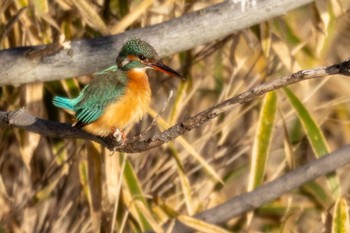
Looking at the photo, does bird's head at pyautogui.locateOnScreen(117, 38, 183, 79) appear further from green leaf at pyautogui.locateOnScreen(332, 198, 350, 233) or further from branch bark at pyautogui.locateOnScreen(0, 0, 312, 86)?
green leaf at pyautogui.locateOnScreen(332, 198, 350, 233)

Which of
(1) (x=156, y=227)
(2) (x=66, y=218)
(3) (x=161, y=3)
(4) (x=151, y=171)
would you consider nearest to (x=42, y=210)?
(2) (x=66, y=218)

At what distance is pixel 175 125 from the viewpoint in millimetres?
1971

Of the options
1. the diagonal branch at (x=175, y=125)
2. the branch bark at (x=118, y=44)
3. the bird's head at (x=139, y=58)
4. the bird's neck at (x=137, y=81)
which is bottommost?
the diagonal branch at (x=175, y=125)

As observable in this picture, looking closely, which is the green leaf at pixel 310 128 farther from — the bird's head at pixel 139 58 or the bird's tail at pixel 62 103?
the bird's tail at pixel 62 103

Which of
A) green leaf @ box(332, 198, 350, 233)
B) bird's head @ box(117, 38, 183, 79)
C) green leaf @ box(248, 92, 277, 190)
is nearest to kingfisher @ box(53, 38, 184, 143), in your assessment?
bird's head @ box(117, 38, 183, 79)

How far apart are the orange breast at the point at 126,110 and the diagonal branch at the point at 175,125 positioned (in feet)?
0.38

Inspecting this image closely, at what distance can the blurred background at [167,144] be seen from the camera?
10.0 ft

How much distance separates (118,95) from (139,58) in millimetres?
138

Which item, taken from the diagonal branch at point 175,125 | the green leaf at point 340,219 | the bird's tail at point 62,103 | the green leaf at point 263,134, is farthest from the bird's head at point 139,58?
the green leaf at point 340,219

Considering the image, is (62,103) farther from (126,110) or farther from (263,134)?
(263,134)

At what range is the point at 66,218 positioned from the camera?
11.2ft

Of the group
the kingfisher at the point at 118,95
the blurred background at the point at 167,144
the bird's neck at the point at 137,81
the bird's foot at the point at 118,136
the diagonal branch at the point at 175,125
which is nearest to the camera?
the diagonal branch at the point at 175,125

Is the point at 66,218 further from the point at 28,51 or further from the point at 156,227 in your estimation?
the point at 28,51

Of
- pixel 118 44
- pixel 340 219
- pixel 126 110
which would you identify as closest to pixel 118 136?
pixel 126 110
